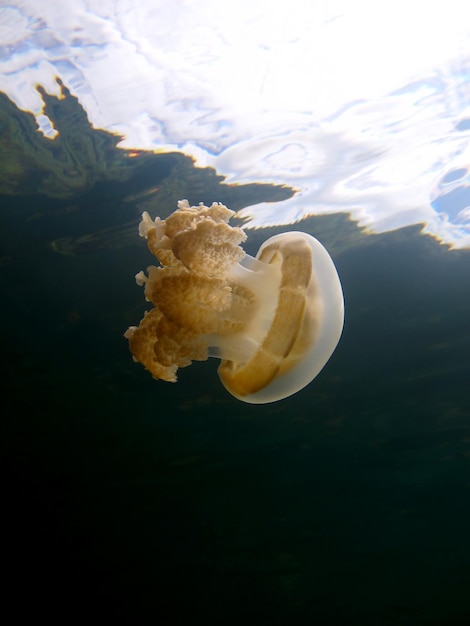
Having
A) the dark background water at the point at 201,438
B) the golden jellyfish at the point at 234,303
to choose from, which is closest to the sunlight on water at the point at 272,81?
the dark background water at the point at 201,438

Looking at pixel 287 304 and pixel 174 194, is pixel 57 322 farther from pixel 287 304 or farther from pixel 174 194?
pixel 287 304

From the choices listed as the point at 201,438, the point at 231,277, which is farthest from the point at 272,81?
the point at 201,438

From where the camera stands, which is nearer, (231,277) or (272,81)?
(231,277)

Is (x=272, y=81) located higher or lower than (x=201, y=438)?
lower

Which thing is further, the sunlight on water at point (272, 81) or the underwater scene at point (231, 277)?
the sunlight on water at point (272, 81)

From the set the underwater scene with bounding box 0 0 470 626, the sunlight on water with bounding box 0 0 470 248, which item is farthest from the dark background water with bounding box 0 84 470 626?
the sunlight on water with bounding box 0 0 470 248

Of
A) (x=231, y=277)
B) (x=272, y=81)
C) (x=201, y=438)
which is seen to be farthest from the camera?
(x=201, y=438)

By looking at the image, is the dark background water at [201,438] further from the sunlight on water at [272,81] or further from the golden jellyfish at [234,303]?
the golden jellyfish at [234,303]

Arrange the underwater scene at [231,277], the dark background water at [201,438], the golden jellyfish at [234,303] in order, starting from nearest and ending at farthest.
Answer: the golden jellyfish at [234,303] < the underwater scene at [231,277] < the dark background water at [201,438]

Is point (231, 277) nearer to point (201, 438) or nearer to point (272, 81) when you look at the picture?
point (272, 81)
